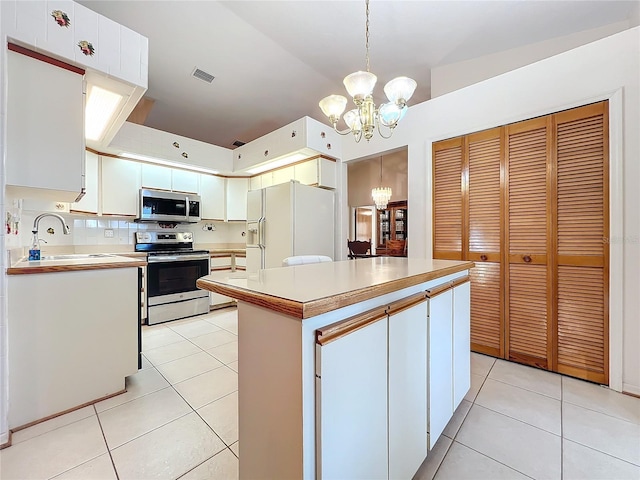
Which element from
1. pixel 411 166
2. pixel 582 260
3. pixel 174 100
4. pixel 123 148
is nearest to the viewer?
pixel 582 260

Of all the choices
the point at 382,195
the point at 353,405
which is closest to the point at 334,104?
the point at 353,405

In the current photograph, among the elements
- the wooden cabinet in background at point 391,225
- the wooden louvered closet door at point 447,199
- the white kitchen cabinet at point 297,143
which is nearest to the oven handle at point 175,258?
the white kitchen cabinet at point 297,143

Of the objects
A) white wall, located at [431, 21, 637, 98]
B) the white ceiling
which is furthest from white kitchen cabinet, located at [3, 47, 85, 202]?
white wall, located at [431, 21, 637, 98]

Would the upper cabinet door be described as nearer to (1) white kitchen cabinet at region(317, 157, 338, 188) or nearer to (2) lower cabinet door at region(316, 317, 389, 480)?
(1) white kitchen cabinet at region(317, 157, 338, 188)

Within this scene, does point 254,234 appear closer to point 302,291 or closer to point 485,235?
point 485,235

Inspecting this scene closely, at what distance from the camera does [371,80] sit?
1836 millimetres

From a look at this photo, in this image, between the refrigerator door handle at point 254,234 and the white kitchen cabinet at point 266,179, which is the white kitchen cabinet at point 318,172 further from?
the refrigerator door handle at point 254,234

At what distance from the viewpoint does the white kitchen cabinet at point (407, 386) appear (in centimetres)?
98

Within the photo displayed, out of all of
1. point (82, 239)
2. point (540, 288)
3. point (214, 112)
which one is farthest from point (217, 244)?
point (540, 288)

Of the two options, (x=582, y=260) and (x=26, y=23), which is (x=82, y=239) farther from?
(x=582, y=260)

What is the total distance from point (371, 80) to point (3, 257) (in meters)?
2.43

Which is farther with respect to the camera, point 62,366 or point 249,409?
point 62,366

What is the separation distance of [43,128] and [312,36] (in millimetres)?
2499

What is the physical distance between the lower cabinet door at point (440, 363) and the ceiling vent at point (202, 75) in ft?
12.3
